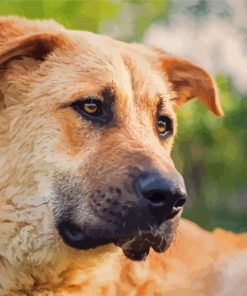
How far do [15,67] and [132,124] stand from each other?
2.15ft

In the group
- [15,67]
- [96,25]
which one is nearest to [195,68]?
[15,67]

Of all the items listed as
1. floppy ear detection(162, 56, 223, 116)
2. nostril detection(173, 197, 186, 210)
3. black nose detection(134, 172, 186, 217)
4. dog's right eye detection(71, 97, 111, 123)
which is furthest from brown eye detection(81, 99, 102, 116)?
floppy ear detection(162, 56, 223, 116)

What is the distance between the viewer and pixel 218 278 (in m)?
4.32

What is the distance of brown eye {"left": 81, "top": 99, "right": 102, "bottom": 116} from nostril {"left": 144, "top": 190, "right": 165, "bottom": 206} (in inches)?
22.8

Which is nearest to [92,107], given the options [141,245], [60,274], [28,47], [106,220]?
[28,47]

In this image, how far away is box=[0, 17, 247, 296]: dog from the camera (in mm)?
3244

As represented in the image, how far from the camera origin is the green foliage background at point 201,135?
10.3 metres

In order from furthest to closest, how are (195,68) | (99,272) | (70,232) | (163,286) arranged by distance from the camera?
1. (195,68)
2. (163,286)
3. (99,272)
4. (70,232)

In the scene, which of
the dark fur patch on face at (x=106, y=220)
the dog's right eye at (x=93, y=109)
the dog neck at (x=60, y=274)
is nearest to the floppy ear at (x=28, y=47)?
the dog's right eye at (x=93, y=109)

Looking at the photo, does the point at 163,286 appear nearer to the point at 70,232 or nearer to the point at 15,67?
the point at 70,232

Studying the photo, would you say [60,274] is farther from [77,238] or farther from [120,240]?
[120,240]

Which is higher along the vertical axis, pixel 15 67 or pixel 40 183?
pixel 15 67

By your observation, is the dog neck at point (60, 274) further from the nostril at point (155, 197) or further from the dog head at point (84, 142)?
the nostril at point (155, 197)

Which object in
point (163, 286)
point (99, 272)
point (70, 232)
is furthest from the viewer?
point (163, 286)
